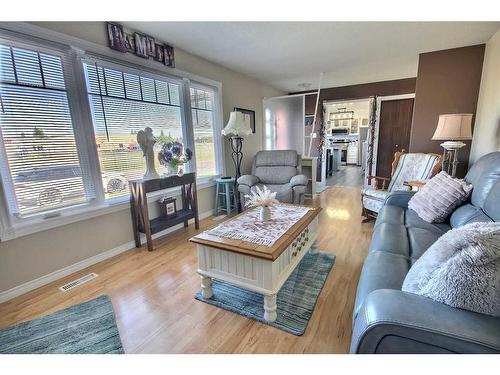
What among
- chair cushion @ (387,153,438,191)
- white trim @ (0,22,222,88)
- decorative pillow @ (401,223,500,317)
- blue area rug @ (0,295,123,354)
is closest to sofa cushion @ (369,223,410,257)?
decorative pillow @ (401,223,500,317)

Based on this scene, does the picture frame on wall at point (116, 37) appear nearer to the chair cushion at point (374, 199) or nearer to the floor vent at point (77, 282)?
the floor vent at point (77, 282)

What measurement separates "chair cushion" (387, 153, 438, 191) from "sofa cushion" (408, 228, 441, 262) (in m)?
1.57

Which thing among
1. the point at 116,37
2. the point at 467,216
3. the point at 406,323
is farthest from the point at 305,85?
the point at 406,323

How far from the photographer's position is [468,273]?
2.56ft

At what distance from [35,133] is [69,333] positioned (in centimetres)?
154

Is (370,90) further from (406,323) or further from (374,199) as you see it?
(406,323)

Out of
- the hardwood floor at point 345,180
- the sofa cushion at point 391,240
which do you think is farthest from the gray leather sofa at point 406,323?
the hardwood floor at point 345,180

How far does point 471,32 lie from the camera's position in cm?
278

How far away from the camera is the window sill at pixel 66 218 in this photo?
72.0 inches

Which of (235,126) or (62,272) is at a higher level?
(235,126)

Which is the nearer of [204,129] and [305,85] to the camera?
[204,129]

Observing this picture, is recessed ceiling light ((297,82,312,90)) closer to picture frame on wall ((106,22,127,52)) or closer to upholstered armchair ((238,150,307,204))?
upholstered armchair ((238,150,307,204))

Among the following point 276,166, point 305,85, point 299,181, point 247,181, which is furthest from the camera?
point 305,85

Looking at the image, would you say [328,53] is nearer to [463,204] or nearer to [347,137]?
[463,204]
